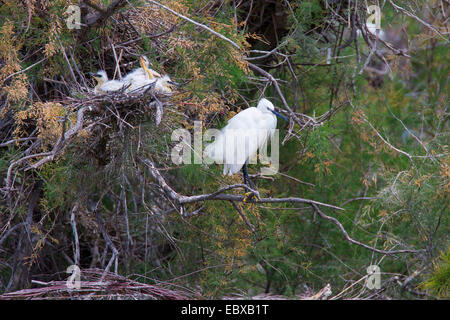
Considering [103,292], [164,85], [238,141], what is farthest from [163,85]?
[103,292]

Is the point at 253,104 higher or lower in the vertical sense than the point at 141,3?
lower

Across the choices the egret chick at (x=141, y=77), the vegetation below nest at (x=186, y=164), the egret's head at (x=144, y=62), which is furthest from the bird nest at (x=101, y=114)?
the egret's head at (x=144, y=62)

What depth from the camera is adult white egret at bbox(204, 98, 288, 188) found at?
2994 mm

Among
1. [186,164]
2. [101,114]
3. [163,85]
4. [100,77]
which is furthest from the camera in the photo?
[186,164]

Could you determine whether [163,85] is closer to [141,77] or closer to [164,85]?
[164,85]

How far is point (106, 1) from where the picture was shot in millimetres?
2934

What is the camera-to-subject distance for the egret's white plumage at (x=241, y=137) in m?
2.99

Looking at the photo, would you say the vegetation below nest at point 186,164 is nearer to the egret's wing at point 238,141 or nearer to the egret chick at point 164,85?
the egret chick at point 164,85

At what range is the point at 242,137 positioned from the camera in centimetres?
302

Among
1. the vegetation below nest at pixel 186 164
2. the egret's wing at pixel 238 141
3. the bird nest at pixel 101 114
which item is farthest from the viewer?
the egret's wing at pixel 238 141

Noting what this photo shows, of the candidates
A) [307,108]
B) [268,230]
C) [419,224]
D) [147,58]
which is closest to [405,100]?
[307,108]

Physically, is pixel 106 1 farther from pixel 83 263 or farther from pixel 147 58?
pixel 83 263

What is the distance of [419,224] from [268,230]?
2.98ft

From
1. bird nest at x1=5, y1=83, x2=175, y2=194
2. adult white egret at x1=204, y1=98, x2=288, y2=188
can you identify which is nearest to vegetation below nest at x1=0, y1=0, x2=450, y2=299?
bird nest at x1=5, y1=83, x2=175, y2=194
